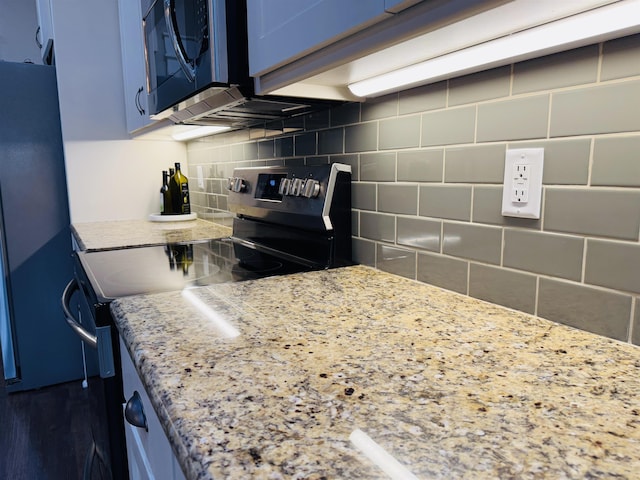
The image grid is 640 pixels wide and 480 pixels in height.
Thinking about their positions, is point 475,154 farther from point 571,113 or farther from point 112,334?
point 112,334

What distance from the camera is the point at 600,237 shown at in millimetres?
658

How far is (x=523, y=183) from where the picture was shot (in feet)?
2.47

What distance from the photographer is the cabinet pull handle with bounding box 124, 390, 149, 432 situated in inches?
26.3

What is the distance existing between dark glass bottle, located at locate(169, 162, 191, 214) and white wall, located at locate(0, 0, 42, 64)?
2.22 m

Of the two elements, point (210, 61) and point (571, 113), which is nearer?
point (571, 113)

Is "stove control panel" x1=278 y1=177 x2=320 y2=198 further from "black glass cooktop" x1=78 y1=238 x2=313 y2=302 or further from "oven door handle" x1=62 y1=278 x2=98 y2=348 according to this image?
"oven door handle" x1=62 y1=278 x2=98 y2=348

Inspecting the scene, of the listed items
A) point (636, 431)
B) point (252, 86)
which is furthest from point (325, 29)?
point (636, 431)

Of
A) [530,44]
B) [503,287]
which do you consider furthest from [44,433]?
[530,44]

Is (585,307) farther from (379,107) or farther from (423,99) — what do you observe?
(379,107)

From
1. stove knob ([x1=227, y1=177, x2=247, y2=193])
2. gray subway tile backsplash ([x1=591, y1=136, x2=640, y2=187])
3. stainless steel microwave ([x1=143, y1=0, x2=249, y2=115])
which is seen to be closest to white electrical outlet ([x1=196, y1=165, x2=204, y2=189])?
stove knob ([x1=227, y1=177, x2=247, y2=193])

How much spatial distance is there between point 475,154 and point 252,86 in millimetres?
519

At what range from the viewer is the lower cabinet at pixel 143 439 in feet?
1.85

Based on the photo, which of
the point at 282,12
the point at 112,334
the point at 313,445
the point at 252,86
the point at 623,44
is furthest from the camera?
the point at 252,86

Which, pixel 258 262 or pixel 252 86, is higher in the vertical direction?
pixel 252 86
